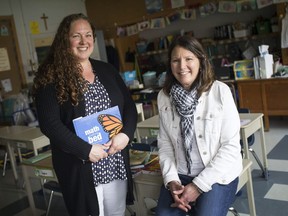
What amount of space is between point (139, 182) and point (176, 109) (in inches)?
20.2

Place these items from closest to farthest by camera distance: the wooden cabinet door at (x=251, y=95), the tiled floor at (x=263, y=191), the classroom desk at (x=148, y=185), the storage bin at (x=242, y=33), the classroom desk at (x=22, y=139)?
the classroom desk at (x=148, y=185), the tiled floor at (x=263, y=191), the classroom desk at (x=22, y=139), the wooden cabinet door at (x=251, y=95), the storage bin at (x=242, y=33)

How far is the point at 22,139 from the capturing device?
11.9 ft

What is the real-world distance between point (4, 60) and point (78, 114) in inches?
218

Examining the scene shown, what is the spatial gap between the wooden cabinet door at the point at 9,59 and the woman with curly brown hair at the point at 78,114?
527 cm

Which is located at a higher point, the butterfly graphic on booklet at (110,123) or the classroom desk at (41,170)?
the butterfly graphic on booklet at (110,123)

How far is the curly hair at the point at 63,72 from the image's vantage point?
5.62ft

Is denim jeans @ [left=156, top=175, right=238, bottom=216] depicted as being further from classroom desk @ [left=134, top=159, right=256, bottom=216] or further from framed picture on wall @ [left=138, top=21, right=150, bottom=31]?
framed picture on wall @ [left=138, top=21, right=150, bottom=31]

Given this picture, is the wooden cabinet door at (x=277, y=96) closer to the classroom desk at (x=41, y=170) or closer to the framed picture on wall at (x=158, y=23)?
the framed picture on wall at (x=158, y=23)

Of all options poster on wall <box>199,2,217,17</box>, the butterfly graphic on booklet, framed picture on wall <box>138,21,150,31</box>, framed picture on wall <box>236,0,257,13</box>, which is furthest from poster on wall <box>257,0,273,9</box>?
the butterfly graphic on booklet

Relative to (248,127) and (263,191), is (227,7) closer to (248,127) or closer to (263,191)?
(248,127)

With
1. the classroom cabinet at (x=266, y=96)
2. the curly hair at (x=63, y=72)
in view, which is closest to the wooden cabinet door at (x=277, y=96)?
the classroom cabinet at (x=266, y=96)

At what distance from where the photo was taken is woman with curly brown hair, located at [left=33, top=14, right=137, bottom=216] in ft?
5.60

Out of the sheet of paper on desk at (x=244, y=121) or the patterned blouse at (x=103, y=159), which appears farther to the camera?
the sheet of paper on desk at (x=244, y=121)

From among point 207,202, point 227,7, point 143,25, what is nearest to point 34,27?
point 143,25
